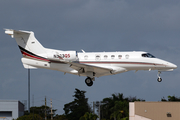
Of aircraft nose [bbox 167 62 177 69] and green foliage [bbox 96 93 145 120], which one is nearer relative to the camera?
aircraft nose [bbox 167 62 177 69]

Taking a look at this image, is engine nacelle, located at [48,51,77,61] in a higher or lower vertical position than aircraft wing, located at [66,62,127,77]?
higher

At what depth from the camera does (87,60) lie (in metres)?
35.5

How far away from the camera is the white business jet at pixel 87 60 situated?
34.8 meters

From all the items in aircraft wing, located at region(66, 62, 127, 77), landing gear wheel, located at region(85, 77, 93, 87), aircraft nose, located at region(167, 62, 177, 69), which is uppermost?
aircraft nose, located at region(167, 62, 177, 69)

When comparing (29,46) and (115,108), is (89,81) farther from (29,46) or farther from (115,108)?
(115,108)

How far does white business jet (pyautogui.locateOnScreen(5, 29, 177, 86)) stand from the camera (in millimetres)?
34781

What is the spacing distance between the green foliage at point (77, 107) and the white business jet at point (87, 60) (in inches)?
1526

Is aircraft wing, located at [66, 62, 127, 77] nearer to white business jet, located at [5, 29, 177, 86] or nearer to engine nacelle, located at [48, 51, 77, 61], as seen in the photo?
white business jet, located at [5, 29, 177, 86]

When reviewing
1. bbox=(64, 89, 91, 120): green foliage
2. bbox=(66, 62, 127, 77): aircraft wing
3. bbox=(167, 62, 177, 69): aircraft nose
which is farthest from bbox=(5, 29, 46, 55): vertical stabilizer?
bbox=(64, 89, 91, 120): green foliage

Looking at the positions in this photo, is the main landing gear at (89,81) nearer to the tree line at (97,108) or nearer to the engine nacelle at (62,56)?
the engine nacelle at (62,56)

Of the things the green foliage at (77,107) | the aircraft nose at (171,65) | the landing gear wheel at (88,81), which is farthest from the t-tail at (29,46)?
the green foliage at (77,107)

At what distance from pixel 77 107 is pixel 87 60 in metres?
42.4

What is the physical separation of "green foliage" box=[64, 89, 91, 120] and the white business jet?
38762 mm

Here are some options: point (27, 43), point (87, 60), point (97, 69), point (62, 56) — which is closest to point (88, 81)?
point (97, 69)
